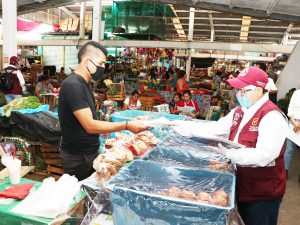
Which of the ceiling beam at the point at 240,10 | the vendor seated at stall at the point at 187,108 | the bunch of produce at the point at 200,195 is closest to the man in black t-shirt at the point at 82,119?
the bunch of produce at the point at 200,195

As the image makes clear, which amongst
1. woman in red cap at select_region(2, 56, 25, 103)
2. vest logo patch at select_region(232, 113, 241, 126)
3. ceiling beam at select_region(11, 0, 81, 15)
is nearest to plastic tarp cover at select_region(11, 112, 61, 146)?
woman in red cap at select_region(2, 56, 25, 103)

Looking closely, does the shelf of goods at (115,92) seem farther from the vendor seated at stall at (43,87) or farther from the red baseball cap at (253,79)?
the red baseball cap at (253,79)

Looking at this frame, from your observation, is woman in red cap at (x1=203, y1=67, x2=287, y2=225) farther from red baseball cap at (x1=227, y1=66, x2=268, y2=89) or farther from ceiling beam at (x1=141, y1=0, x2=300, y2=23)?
ceiling beam at (x1=141, y1=0, x2=300, y2=23)

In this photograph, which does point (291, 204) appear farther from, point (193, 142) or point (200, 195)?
point (200, 195)

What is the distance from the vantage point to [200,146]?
2.42 meters

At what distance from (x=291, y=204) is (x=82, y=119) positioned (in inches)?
142

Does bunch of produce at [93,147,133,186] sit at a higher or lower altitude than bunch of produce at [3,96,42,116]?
higher

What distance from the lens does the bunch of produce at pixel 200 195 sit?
1543 millimetres

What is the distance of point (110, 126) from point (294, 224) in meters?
2.95

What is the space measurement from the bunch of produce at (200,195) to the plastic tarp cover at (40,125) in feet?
10.8

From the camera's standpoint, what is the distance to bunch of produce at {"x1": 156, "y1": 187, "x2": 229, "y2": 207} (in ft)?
5.06

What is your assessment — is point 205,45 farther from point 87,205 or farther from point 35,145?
point 87,205

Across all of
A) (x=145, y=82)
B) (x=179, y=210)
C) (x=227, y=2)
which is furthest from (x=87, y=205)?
(x=145, y=82)

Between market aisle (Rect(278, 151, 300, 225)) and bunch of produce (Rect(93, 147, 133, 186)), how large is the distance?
274 cm
